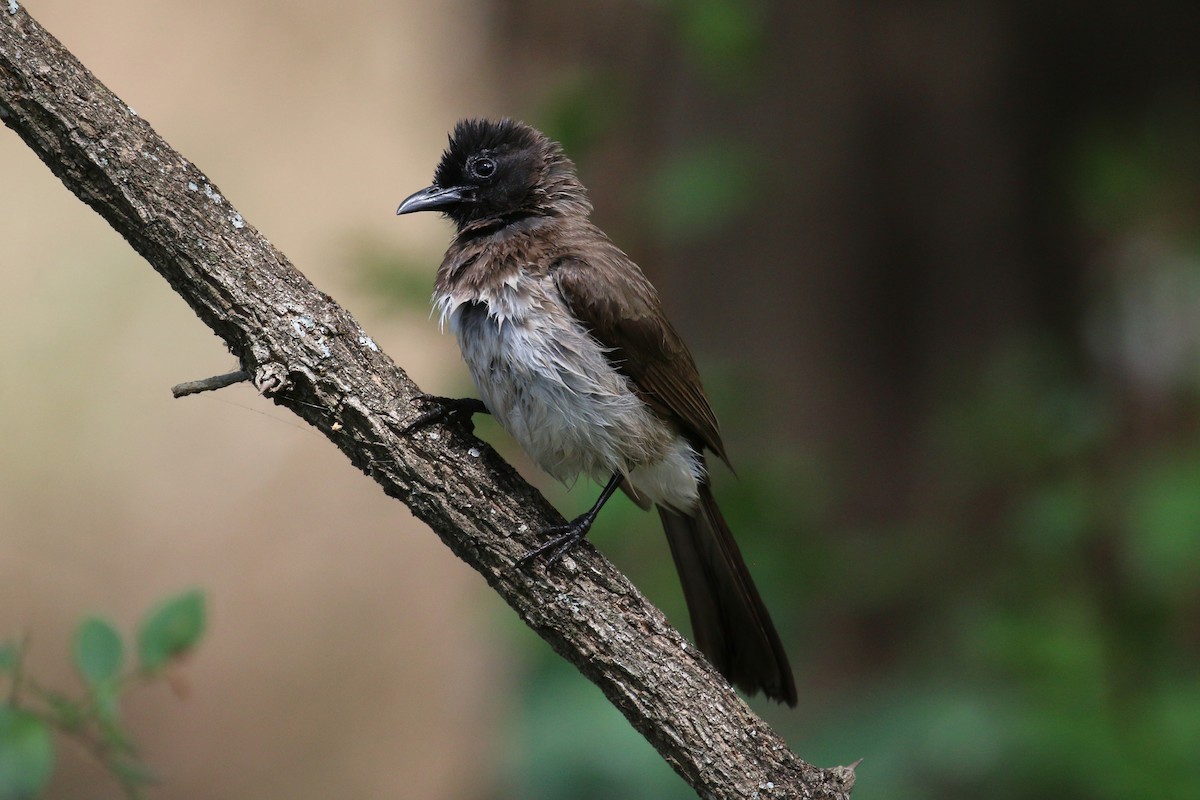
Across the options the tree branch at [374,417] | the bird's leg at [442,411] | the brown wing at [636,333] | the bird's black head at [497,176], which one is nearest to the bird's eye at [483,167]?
the bird's black head at [497,176]

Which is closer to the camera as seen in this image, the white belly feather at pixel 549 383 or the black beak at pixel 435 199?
the white belly feather at pixel 549 383

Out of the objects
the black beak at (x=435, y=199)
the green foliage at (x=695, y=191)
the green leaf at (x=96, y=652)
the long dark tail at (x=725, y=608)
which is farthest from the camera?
the green foliage at (x=695, y=191)

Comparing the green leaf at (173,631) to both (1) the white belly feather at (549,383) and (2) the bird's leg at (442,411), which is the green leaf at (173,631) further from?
(1) the white belly feather at (549,383)

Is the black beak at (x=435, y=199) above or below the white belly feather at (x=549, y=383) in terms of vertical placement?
above

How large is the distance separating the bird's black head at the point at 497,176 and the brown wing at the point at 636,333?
1.04ft

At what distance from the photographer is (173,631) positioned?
2.39m

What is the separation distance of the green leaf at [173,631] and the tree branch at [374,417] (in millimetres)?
448

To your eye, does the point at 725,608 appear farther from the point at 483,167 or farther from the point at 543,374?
the point at 483,167

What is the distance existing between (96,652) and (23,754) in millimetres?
235

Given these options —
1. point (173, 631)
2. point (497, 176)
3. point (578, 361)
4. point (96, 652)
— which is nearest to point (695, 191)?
point (497, 176)

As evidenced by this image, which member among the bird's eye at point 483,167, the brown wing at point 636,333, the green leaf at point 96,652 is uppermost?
the bird's eye at point 483,167

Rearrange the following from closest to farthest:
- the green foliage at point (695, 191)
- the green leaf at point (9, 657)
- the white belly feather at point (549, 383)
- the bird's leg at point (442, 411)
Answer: the green leaf at point (9, 657), the bird's leg at point (442, 411), the white belly feather at point (549, 383), the green foliage at point (695, 191)

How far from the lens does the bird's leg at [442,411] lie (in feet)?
8.29

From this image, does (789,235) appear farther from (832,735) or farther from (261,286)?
(261,286)
